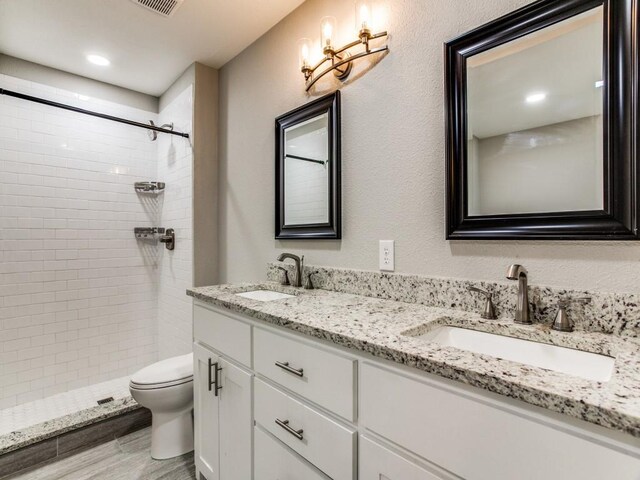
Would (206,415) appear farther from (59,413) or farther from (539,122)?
(539,122)

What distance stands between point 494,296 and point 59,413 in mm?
2637

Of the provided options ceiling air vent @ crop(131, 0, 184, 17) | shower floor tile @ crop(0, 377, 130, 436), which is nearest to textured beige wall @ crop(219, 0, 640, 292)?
ceiling air vent @ crop(131, 0, 184, 17)

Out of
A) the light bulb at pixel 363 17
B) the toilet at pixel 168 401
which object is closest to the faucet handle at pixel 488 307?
the light bulb at pixel 363 17

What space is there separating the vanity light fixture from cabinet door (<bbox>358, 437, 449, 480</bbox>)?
1.43 metres

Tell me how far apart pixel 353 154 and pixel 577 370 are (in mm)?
1112

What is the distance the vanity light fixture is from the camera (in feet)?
4.59

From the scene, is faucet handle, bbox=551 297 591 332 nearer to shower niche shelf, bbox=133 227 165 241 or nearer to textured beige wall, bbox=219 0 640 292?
textured beige wall, bbox=219 0 640 292

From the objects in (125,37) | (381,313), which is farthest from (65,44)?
(381,313)

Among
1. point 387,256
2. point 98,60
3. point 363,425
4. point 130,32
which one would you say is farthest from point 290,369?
point 98,60

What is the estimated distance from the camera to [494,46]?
1091mm

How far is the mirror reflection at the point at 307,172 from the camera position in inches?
65.9

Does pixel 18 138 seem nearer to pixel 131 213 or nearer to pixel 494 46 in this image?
pixel 131 213

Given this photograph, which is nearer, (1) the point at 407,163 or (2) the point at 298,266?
(1) the point at 407,163

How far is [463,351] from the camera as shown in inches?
29.7
